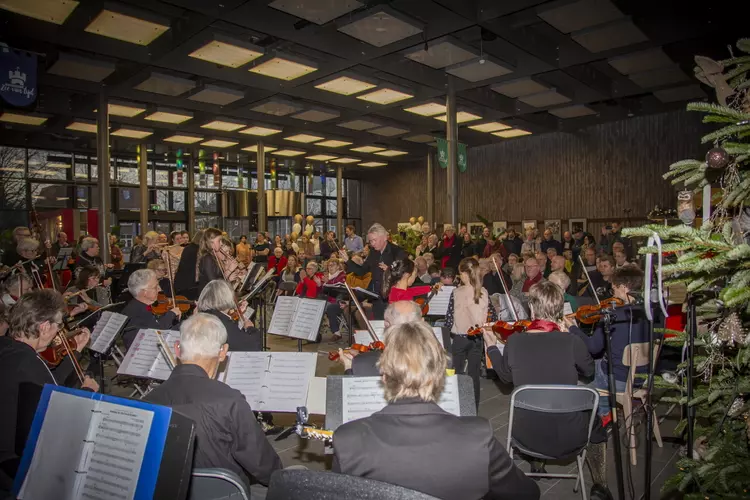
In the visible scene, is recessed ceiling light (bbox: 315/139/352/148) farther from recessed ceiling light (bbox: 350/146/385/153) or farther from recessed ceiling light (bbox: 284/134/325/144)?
recessed ceiling light (bbox: 350/146/385/153)

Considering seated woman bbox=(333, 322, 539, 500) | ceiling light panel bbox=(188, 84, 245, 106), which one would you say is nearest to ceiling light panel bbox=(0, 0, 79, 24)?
ceiling light panel bbox=(188, 84, 245, 106)

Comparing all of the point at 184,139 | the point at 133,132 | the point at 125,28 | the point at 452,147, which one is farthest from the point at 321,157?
the point at 125,28

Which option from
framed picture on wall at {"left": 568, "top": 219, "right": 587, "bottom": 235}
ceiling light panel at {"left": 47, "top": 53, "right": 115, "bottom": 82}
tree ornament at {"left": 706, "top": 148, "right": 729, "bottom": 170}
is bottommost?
tree ornament at {"left": 706, "top": 148, "right": 729, "bottom": 170}

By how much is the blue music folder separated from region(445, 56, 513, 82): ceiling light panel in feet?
28.5

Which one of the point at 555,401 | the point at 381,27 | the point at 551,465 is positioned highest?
the point at 381,27

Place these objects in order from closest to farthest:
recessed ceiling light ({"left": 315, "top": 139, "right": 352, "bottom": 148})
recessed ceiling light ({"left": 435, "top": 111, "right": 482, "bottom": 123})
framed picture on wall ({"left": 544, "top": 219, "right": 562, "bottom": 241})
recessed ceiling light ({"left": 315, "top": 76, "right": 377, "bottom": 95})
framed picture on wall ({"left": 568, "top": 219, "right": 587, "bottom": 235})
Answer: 1. recessed ceiling light ({"left": 315, "top": 76, "right": 377, "bottom": 95})
2. recessed ceiling light ({"left": 435, "top": 111, "right": 482, "bottom": 123})
3. framed picture on wall ({"left": 568, "top": 219, "right": 587, "bottom": 235})
4. recessed ceiling light ({"left": 315, "top": 139, "right": 352, "bottom": 148})
5. framed picture on wall ({"left": 544, "top": 219, "right": 562, "bottom": 241})

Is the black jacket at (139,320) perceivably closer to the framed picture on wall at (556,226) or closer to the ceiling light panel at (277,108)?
the ceiling light panel at (277,108)

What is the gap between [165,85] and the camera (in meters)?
10.0

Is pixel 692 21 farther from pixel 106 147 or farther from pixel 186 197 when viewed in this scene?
pixel 186 197

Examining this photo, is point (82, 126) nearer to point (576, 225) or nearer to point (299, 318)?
point (299, 318)

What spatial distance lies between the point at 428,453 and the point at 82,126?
47.0 ft

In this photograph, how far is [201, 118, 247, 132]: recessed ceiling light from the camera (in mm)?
12914

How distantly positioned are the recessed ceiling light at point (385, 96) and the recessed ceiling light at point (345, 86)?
34cm

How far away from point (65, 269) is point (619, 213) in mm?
13939
